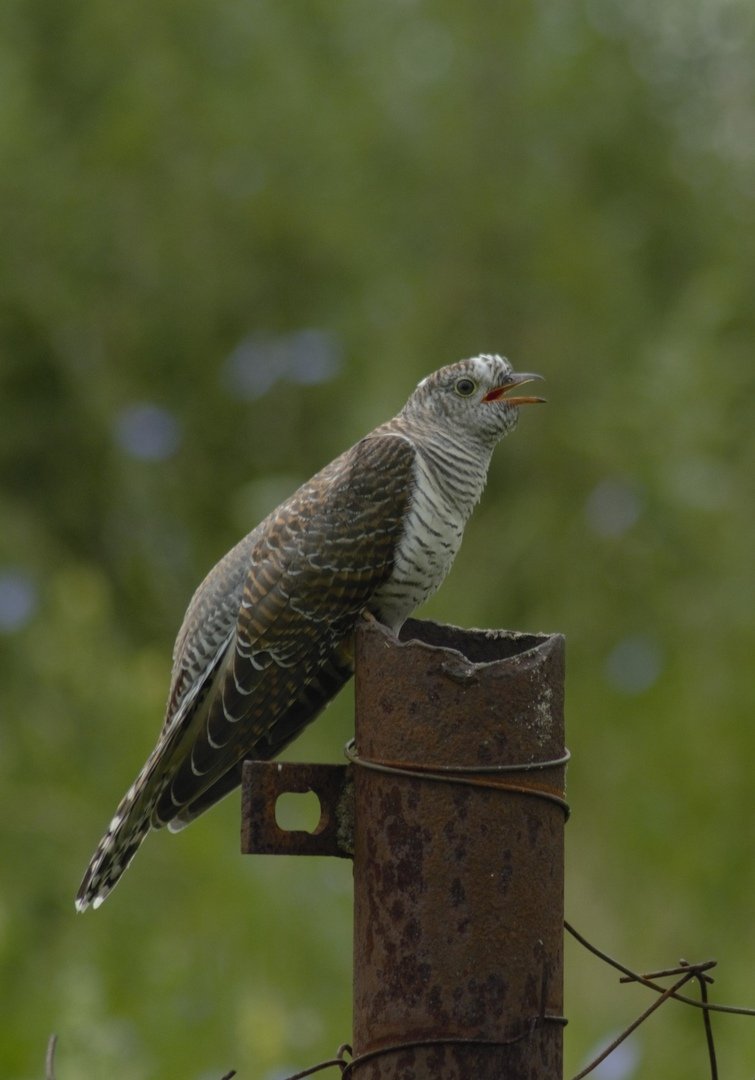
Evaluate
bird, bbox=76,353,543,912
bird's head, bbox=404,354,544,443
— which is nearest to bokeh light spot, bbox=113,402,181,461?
bird's head, bbox=404,354,544,443

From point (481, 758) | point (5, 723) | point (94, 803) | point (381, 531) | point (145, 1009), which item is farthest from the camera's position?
point (5, 723)

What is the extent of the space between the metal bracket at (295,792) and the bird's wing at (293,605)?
511 millimetres

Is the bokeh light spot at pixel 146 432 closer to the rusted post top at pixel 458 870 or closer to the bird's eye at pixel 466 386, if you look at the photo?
the bird's eye at pixel 466 386

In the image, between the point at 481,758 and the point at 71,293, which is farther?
the point at 71,293

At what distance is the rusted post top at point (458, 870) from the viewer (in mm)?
1945

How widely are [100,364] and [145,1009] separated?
10.9ft

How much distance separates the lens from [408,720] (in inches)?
77.2

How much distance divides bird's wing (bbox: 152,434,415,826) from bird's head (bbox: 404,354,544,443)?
0.30 metres

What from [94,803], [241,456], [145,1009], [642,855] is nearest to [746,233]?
[241,456]

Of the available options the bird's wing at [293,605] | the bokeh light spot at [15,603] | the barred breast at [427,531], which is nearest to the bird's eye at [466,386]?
the barred breast at [427,531]

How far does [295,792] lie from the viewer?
6.76ft

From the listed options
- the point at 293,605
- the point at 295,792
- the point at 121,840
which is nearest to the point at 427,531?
the point at 293,605

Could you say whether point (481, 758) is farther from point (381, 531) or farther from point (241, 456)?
point (241, 456)

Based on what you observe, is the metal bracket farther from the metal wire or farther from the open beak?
the open beak
